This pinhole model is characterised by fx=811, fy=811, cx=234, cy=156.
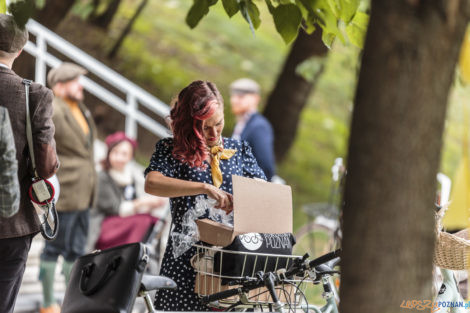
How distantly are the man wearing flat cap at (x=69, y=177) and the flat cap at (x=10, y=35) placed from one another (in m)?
3.10

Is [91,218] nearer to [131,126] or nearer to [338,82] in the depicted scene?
[131,126]

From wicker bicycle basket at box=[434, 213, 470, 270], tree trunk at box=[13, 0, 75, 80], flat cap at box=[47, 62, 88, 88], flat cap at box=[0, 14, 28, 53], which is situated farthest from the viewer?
tree trunk at box=[13, 0, 75, 80]

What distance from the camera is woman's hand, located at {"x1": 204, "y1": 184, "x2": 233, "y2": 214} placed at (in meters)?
3.74

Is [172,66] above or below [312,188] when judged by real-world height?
above

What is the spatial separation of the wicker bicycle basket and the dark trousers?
81.0 inches

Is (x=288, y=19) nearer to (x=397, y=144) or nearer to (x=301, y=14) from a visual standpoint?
(x=301, y=14)

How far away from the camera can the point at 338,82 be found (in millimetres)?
18844

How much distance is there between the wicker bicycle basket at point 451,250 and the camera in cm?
386

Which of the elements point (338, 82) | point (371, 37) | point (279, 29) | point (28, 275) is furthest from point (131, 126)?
point (338, 82)

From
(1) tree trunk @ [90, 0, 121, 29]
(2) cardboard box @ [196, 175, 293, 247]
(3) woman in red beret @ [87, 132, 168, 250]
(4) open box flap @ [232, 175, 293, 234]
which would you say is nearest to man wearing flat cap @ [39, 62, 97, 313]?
(3) woman in red beret @ [87, 132, 168, 250]

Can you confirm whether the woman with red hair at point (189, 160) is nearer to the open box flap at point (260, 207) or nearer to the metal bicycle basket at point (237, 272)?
the metal bicycle basket at point (237, 272)

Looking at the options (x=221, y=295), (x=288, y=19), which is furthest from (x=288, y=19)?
(x=221, y=295)

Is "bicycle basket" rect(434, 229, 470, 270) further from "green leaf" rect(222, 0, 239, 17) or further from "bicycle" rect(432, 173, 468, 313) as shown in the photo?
"green leaf" rect(222, 0, 239, 17)

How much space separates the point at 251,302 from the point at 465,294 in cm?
225
